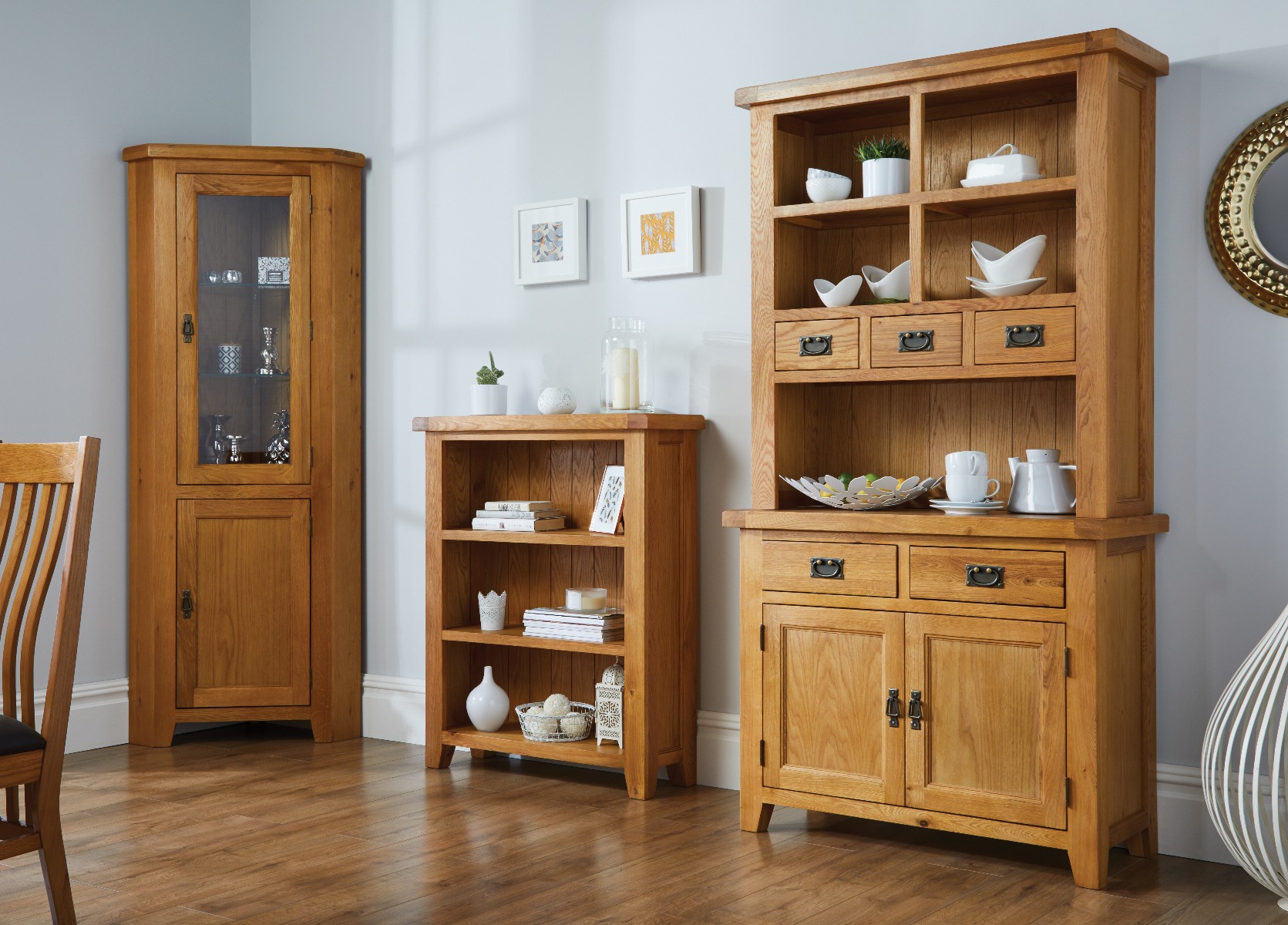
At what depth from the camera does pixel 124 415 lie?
4.34m

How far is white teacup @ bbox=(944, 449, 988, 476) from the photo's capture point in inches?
121

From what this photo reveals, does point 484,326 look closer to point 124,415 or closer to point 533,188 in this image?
point 533,188

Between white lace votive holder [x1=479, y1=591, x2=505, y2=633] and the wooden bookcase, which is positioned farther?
white lace votive holder [x1=479, y1=591, x2=505, y2=633]

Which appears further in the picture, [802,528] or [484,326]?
[484,326]

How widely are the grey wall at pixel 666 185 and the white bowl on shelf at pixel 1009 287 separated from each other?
0.33 meters

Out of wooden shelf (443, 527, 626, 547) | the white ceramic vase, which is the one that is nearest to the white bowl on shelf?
wooden shelf (443, 527, 626, 547)

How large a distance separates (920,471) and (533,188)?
1.56m

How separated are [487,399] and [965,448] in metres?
1.43

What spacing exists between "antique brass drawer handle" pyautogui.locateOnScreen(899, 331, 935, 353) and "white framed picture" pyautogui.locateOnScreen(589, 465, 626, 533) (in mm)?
926

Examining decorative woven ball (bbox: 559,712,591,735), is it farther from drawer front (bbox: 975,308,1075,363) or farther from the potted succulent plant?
the potted succulent plant

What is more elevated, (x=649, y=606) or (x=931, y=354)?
(x=931, y=354)

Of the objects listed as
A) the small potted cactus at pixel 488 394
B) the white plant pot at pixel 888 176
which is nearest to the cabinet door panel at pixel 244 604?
the small potted cactus at pixel 488 394

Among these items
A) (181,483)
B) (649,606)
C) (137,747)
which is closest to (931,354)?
(649,606)

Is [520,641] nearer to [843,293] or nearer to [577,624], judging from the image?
[577,624]
